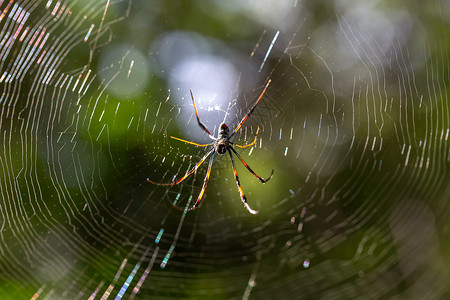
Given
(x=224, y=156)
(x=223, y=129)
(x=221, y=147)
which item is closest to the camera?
(x=223, y=129)

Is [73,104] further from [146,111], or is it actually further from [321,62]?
[321,62]

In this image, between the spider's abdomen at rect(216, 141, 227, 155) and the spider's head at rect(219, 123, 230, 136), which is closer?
the spider's head at rect(219, 123, 230, 136)

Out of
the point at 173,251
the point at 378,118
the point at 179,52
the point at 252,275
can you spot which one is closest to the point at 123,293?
the point at 173,251

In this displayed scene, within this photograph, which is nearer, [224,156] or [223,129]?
[223,129]

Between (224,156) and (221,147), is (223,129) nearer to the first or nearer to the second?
(221,147)

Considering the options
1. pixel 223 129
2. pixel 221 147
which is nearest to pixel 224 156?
pixel 221 147

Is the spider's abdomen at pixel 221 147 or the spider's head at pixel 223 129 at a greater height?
the spider's abdomen at pixel 221 147

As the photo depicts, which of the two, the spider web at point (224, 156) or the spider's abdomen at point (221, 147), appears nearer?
the spider web at point (224, 156)

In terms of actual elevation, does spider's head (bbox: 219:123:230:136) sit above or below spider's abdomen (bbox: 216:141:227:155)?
below

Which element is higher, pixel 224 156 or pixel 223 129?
pixel 224 156
